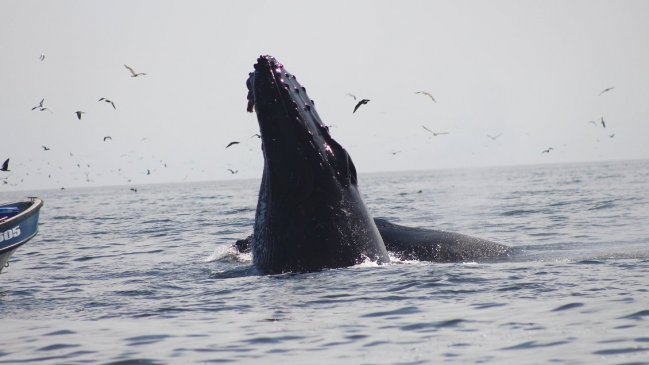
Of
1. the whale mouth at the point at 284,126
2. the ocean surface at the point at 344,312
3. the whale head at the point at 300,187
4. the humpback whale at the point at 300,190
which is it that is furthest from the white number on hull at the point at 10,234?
the whale mouth at the point at 284,126

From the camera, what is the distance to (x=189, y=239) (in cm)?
2059

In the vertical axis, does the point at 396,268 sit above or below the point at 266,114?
below

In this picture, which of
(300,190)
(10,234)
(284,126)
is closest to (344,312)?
(300,190)

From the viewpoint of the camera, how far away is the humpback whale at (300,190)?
29.6 ft

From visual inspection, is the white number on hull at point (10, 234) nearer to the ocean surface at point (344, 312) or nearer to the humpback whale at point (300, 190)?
the ocean surface at point (344, 312)

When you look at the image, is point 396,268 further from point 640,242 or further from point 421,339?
point 640,242

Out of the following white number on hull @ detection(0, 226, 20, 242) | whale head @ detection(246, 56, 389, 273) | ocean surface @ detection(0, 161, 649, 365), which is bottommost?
ocean surface @ detection(0, 161, 649, 365)

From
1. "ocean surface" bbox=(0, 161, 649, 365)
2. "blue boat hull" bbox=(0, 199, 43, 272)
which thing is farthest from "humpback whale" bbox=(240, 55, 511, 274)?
"blue boat hull" bbox=(0, 199, 43, 272)

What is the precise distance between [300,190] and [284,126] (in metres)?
0.65

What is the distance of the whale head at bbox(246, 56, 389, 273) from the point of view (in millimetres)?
9016

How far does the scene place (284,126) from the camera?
9.02 meters

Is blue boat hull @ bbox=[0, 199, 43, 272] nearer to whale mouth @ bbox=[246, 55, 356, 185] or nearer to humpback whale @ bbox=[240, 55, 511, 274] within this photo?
humpback whale @ bbox=[240, 55, 511, 274]

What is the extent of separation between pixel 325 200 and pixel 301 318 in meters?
1.29

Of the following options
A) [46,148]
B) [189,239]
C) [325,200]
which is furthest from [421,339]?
[46,148]
